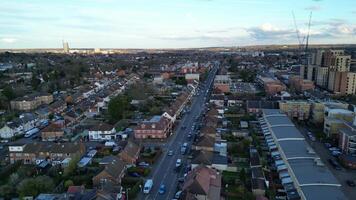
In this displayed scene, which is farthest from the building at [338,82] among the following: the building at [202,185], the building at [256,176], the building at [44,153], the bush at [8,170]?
A: the bush at [8,170]

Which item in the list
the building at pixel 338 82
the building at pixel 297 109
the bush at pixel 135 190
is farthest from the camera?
the building at pixel 338 82

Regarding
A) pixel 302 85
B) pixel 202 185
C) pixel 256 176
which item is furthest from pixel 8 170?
pixel 302 85

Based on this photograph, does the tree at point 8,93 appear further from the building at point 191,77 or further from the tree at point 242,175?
the tree at point 242,175

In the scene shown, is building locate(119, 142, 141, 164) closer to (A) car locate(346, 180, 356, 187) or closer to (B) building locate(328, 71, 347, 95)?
(A) car locate(346, 180, 356, 187)

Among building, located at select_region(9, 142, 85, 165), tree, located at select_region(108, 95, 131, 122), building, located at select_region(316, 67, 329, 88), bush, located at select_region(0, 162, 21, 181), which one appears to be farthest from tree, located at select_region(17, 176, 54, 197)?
building, located at select_region(316, 67, 329, 88)

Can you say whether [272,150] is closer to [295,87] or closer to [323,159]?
[323,159]

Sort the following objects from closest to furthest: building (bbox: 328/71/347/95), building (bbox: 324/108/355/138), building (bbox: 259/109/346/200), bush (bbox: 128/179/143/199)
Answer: building (bbox: 259/109/346/200), bush (bbox: 128/179/143/199), building (bbox: 324/108/355/138), building (bbox: 328/71/347/95)
